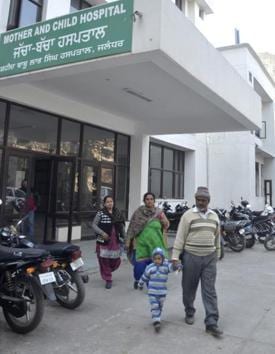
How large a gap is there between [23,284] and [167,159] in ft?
47.2

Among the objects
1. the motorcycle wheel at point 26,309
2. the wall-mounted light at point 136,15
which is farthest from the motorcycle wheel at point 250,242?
the motorcycle wheel at point 26,309

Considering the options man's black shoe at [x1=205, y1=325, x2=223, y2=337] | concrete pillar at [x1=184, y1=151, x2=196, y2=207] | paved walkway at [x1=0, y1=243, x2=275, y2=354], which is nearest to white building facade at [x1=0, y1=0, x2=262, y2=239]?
paved walkway at [x1=0, y1=243, x2=275, y2=354]

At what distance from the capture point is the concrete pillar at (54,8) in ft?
30.0

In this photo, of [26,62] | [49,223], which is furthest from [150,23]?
[49,223]

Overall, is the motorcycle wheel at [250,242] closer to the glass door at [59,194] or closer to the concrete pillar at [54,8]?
the glass door at [59,194]

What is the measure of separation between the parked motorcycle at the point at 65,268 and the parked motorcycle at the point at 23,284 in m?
0.44

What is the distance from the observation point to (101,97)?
9.62m

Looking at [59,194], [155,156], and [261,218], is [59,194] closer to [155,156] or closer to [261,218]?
[261,218]

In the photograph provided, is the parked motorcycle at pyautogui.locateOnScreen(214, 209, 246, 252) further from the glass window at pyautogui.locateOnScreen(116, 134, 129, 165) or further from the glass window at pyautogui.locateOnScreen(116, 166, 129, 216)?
the glass window at pyautogui.locateOnScreen(116, 134, 129, 165)

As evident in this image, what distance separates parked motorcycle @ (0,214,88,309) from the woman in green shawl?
1.07m

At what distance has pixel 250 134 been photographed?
64.7 ft

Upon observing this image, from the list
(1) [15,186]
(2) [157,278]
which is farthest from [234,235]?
(2) [157,278]

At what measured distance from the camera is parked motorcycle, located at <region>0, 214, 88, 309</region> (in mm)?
4723

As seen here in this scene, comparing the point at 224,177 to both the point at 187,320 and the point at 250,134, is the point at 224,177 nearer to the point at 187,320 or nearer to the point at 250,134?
the point at 250,134
